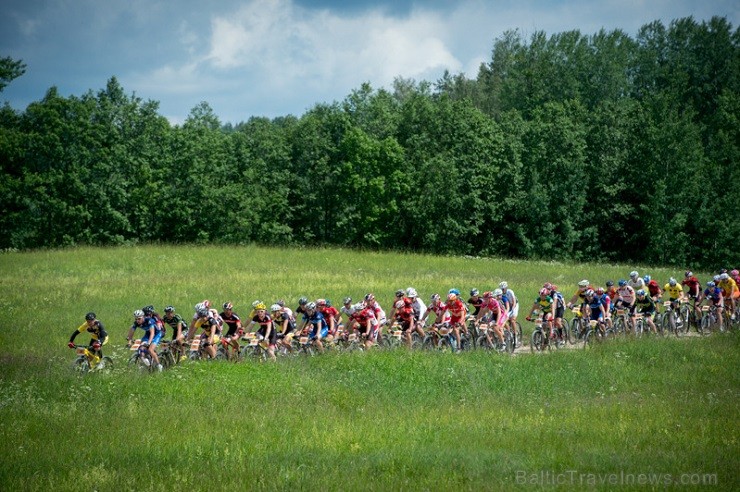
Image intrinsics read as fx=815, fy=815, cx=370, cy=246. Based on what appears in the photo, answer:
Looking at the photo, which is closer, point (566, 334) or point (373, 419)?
point (373, 419)

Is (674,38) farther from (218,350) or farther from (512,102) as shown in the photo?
(218,350)

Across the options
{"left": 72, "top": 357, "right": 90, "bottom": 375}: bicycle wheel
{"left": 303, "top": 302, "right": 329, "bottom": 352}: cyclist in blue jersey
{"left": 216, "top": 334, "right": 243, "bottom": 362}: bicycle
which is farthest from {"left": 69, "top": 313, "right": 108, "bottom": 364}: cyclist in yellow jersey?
{"left": 303, "top": 302, "right": 329, "bottom": 352}: cyclist in blue jersey

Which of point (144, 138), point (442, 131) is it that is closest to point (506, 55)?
point (442, 131)

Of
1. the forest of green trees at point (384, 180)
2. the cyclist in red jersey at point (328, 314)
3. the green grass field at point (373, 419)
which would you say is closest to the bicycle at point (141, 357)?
the green grass field at point (373, 419)

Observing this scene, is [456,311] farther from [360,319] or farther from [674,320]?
[674,320]

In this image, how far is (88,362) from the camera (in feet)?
70.4

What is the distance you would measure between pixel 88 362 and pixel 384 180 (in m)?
48.9

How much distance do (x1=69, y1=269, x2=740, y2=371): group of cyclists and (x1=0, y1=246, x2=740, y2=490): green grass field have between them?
1.40 metres

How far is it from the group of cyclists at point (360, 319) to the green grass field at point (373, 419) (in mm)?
1396

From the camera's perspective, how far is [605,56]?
94938 millimetres

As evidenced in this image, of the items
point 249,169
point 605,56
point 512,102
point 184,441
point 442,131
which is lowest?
point 184,441

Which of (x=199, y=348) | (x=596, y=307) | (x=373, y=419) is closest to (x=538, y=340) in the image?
(x=596, y=307)

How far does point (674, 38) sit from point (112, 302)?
89.2 meters

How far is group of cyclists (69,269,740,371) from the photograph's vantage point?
74.0 feet
